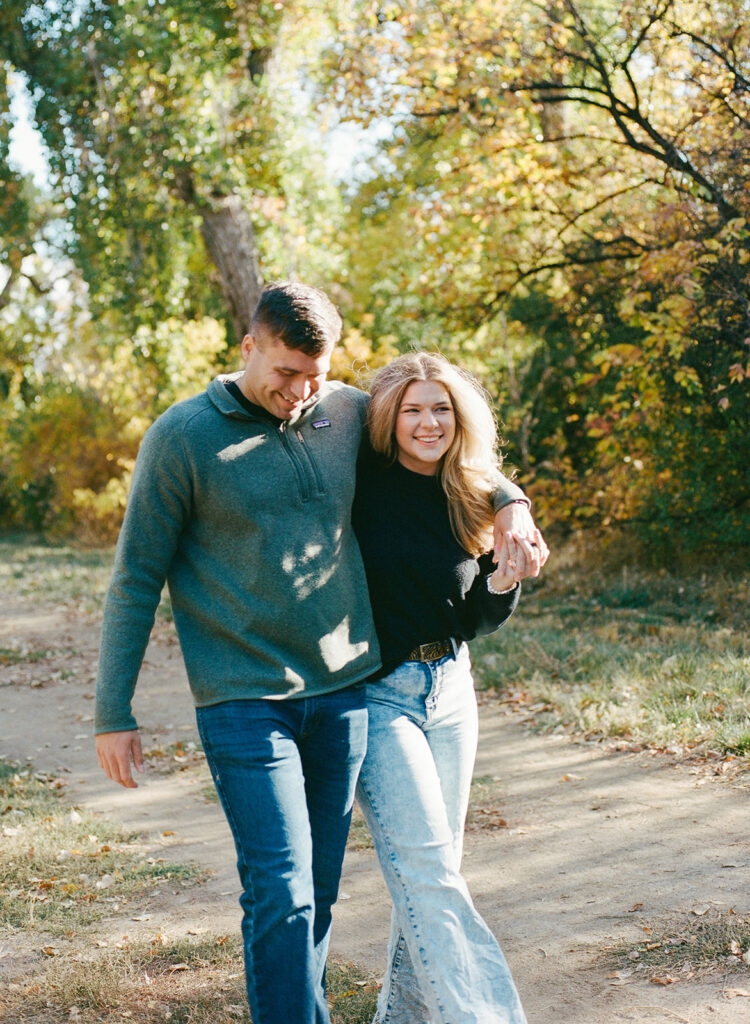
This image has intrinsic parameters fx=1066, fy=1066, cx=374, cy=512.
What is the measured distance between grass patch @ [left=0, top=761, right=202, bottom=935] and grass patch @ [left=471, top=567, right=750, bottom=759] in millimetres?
2763

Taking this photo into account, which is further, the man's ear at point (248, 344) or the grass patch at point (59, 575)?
the grass patch at point (59, 575)

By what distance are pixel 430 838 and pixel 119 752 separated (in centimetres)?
81

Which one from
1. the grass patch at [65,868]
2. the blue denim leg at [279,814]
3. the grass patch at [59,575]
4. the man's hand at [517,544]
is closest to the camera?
the blue denim leg at [279,814]

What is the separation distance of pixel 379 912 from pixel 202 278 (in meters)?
16.0

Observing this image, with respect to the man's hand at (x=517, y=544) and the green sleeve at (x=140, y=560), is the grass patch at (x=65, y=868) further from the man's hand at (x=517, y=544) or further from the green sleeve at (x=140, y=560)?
the man's hand at (x=517, y=544)

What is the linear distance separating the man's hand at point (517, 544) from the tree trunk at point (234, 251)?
10612 millimetres

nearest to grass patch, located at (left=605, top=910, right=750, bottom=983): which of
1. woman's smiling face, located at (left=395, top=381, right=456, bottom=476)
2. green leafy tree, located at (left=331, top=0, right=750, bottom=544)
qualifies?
woman's smiling face, located at (left=395, top=381, right=456, bottom=476)

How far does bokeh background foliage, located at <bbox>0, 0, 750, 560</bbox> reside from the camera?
8.70 metres

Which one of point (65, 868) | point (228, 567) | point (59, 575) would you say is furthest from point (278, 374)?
point (59, 575)

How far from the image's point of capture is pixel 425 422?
119 inches

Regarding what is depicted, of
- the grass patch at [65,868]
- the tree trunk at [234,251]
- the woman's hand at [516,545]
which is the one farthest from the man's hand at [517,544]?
the tree trunk at [234,251]

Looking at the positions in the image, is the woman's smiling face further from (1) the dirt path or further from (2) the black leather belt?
(1) the dirt path

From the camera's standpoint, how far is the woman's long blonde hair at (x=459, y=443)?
304 centimetres

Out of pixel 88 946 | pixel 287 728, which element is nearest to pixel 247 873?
pixel 287 728
